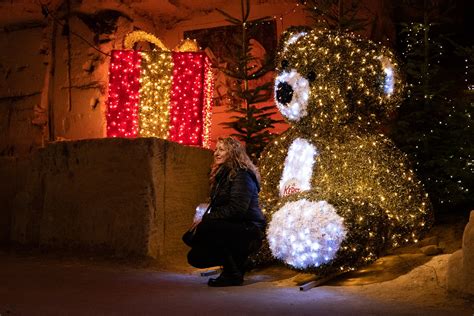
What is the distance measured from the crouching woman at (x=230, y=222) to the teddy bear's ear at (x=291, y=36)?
4.73ft

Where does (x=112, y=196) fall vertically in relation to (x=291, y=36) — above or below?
below

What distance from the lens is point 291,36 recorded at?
6.60 meters

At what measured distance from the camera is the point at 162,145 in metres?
7.46

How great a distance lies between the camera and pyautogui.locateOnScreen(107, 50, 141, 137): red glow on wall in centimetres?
899

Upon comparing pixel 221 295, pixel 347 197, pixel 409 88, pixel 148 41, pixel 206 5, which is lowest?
pixel 221 295

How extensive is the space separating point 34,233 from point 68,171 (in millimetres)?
1086

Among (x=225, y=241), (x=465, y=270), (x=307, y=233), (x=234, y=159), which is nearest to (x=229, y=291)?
(x=225, y=241)

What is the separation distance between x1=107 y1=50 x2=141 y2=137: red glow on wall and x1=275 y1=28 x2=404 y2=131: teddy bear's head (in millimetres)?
3291

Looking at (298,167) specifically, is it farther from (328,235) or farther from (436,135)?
(436,135)

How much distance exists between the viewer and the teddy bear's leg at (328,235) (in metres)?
5.05

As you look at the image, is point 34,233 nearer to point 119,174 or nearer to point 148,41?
point 119,174

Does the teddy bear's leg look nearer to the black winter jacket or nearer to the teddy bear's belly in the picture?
the black winter jacket

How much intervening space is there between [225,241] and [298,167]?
4.43ft

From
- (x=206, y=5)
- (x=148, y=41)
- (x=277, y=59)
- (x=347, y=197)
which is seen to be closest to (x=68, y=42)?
(x=148, y=41)
